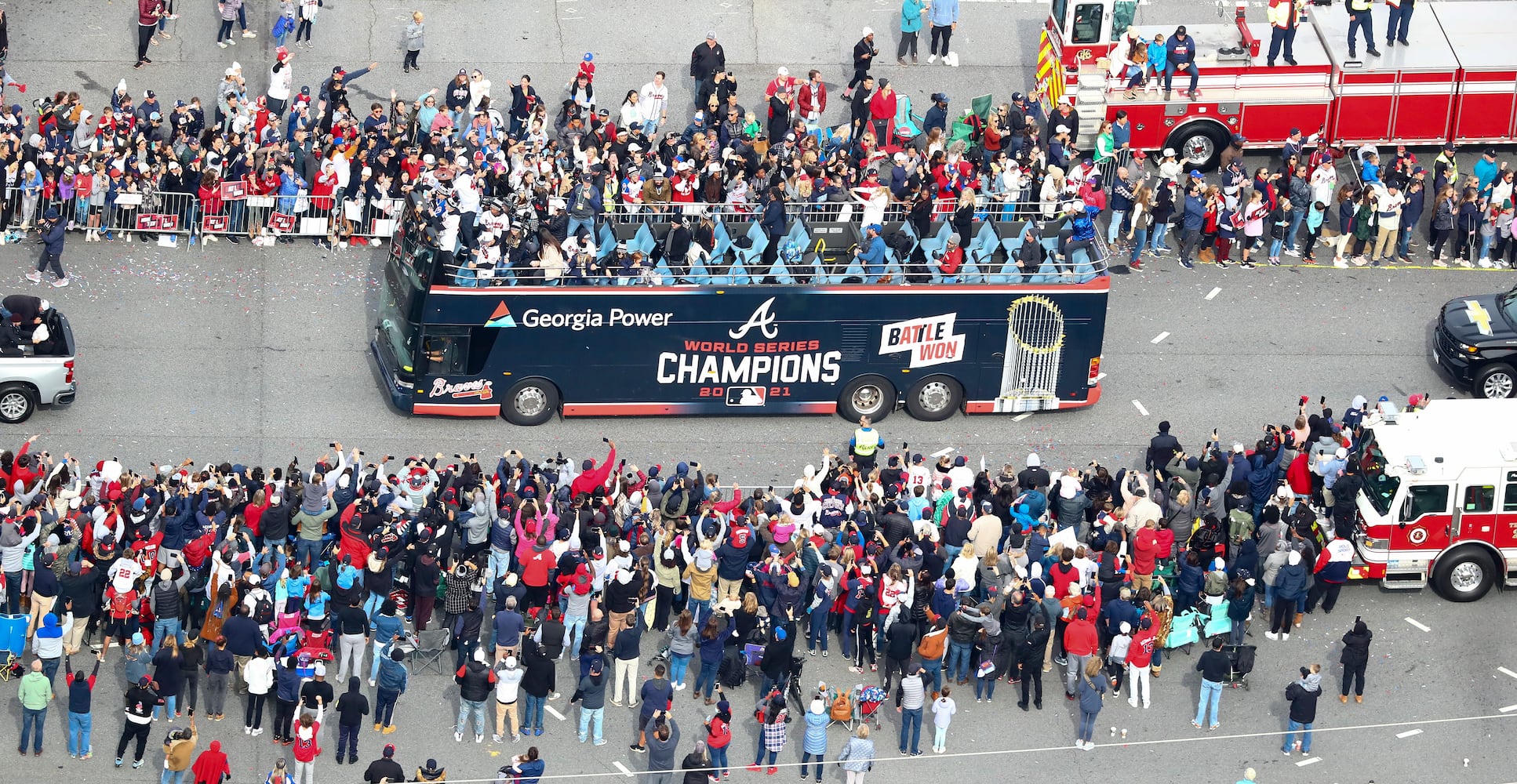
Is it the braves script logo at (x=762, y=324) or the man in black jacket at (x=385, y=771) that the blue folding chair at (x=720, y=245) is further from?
the man in black jacket at (x=385, y=771)

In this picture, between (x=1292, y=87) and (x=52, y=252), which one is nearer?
(x=52, y=252)

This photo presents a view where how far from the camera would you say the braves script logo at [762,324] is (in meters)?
37.7

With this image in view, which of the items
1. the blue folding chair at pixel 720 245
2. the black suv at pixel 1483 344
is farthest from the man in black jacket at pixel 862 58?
the black suv at pixel 1483 344

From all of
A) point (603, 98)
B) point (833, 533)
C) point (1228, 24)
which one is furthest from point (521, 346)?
point (1228, 24)

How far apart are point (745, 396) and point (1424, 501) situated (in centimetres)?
1009

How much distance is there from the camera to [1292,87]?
45188 mm

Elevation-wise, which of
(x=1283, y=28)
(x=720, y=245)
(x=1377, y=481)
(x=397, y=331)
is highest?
(x=1283, y=28)

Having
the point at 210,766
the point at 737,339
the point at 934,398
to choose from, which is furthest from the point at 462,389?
the point at 210,766

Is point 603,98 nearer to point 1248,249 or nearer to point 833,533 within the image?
point 1248,249

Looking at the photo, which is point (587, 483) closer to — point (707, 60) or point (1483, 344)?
point (707, 60)

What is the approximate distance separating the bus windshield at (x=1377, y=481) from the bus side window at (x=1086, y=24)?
12.3m

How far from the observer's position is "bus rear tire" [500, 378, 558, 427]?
1503 inches

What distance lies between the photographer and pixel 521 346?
3772 centimetres

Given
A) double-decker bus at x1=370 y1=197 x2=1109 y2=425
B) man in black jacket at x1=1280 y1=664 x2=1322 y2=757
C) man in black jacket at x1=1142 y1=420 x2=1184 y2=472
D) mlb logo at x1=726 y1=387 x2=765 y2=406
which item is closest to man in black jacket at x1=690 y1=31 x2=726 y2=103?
double-decker bus at x1=370 y1=197 x2=1109 y2=425
